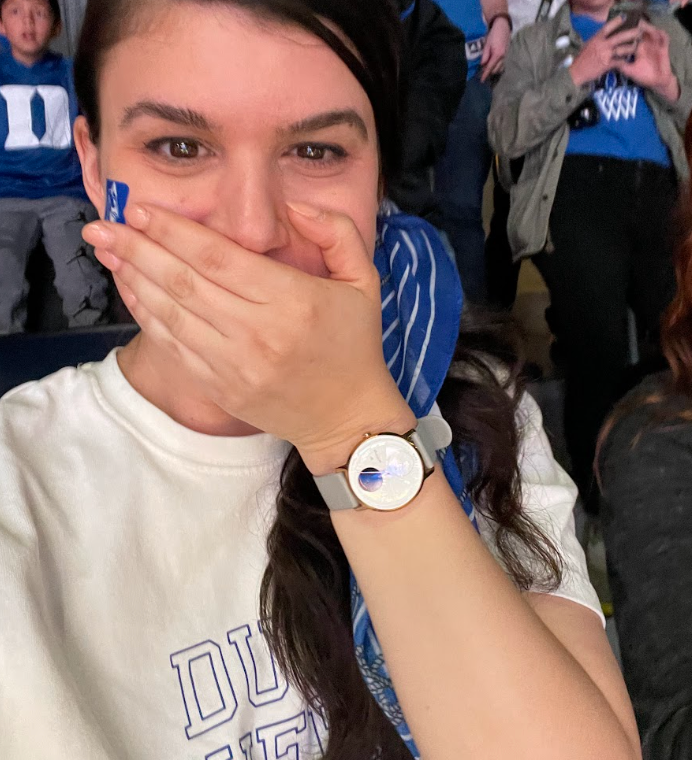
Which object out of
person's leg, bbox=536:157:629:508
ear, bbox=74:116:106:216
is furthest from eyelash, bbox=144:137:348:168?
person's leg, bbox=536:157:629:508

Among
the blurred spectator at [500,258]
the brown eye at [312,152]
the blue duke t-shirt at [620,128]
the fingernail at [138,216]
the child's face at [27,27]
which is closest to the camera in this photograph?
the fingernail at [138,216]

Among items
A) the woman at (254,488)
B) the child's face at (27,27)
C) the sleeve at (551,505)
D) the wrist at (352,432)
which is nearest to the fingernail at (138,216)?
the woman at (254,488)

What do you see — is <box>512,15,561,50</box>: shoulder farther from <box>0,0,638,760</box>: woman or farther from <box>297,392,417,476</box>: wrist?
<box>297,392,417,476</box>: wrist

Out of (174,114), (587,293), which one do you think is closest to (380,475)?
(174,114)

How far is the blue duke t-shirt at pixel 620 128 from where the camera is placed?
1467 millimetres

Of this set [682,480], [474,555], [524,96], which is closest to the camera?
[474,555]

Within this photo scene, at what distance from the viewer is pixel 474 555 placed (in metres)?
0.52

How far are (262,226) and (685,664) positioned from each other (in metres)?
0.61

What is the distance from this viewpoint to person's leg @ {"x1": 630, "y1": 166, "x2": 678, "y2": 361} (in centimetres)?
150

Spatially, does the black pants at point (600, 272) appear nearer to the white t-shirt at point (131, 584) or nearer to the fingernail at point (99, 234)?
the white t-shirt at point (131, 584)

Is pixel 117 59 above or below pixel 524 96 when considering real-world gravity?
above

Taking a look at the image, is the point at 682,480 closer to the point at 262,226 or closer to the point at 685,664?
the point at 685,664

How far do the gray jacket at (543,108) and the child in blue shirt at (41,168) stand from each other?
1027 mm

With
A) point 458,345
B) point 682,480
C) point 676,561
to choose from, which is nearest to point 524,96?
point 458,345
